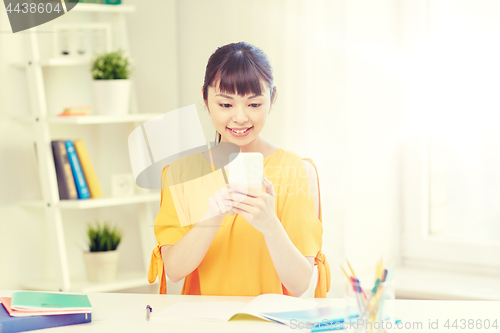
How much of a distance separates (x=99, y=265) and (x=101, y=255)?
4 centimetres

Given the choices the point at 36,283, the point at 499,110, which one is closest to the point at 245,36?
the point at 499,110

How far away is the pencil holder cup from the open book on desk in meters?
0.21

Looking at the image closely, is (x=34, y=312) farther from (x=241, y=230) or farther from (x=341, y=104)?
(x=341, y=104)

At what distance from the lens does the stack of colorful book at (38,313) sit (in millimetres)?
969

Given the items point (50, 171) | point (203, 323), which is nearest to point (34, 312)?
point (203, 323)

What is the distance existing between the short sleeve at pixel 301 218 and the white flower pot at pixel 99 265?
96 cm

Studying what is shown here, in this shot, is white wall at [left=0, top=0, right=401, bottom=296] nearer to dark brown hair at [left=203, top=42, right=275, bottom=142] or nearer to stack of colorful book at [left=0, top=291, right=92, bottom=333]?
dark brown hair at [left=203, top=42, right=275, bottom=142]

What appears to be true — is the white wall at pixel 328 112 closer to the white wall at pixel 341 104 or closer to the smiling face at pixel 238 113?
the white wall at pixel 341 104

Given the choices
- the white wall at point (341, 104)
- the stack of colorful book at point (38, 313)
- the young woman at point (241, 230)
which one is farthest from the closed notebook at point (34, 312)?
the white wall at point (341, 104)

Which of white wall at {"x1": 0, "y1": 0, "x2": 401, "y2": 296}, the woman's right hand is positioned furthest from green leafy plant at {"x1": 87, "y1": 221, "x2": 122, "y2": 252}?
the woman's right hand

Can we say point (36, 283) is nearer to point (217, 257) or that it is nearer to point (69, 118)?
point (69, 118)

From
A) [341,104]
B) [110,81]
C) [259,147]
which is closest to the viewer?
[259,147]

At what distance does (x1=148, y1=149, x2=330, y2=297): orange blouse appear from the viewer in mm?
1354

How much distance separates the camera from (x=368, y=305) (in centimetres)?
83
